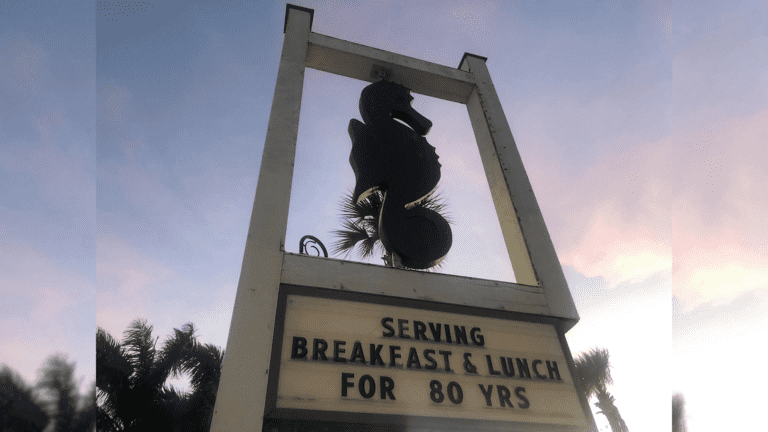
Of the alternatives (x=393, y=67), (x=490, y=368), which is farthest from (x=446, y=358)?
(x=393, y=67)

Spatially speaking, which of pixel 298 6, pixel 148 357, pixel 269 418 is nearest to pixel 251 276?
pixel 269 418

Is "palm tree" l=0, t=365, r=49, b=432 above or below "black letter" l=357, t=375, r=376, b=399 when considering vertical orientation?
above

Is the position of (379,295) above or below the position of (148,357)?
below

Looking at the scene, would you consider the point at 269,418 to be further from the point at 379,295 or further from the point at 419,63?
the point at 419,63

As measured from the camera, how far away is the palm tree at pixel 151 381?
31.9 feet

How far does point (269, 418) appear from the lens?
66.0 inches

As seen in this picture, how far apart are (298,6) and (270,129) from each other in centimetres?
177

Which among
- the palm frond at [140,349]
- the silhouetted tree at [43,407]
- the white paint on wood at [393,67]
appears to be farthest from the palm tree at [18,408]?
the white paint on wood at [393,67]

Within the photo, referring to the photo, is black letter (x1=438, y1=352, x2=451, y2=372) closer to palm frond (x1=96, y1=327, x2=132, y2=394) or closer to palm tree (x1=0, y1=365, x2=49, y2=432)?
palm frond (x1=96, y1=327, x2=132, y2=394)

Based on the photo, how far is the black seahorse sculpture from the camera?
9.10ft

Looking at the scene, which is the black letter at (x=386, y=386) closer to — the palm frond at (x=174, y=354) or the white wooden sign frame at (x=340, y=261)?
the white wooden sign frame at (x=340, y=261)

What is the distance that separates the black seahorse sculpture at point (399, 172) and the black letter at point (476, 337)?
64cm

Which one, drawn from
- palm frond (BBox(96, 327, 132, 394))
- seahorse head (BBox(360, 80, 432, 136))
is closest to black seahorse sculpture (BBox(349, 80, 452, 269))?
seahorse head (BBox(360, 80, 432, 136))

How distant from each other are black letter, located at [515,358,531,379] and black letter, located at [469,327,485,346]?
0.70 ft
